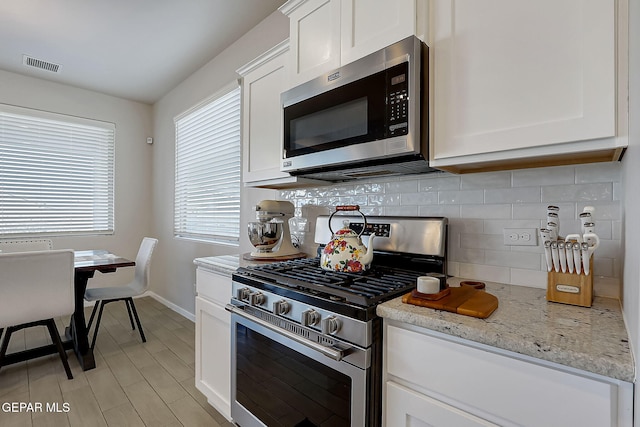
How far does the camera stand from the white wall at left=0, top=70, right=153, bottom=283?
373cm

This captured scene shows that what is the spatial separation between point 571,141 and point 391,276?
766mm

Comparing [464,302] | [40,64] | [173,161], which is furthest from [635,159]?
[40,64]

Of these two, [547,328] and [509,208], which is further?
[509,208]

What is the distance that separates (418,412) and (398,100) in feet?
3.45

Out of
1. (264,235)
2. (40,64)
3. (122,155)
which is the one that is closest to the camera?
(264,235)

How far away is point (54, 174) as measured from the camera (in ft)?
12.3

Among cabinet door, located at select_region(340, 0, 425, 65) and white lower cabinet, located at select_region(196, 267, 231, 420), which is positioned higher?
cabinet door, located at select_region(340, 0, 425, 65)

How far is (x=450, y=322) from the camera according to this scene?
32.7 inches

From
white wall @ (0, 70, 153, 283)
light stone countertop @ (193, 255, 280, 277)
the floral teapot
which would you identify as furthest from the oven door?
white wall @ (0, 70, 153, 283)

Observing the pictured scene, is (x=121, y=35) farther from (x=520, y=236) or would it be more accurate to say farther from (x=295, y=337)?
(x=520, y=236)

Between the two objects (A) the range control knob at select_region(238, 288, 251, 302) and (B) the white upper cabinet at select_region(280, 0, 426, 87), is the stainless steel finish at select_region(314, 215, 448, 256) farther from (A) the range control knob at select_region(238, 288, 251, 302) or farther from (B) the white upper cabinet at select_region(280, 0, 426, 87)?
(B) the white upper cabinet at select_region(280, 0, 426, 87)

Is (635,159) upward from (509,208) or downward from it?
upward

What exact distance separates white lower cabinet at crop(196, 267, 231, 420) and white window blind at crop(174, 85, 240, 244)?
1.05 m

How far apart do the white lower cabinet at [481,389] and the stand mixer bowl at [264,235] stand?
1.06 m
